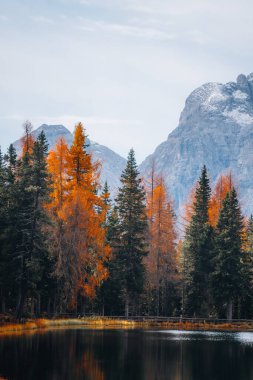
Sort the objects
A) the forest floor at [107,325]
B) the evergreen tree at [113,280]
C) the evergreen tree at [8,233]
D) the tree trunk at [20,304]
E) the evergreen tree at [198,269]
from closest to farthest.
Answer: the forest floor at [107,325] → the tree trunk at [20,304] → the evergreen tree at [8,233] → the evergreen tree at [113,280] → the evergreen tree at [198,269]

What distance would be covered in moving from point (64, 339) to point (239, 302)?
37.8m

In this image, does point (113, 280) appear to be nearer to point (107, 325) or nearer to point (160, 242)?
point (160, 242)

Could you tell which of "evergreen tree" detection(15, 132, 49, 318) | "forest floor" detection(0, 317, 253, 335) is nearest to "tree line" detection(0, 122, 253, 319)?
"evergreen tree" detection(15, 132, 49, 318)

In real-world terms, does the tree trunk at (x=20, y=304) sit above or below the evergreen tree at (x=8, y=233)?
below

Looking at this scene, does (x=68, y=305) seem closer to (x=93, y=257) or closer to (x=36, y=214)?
(x=93, y=257)

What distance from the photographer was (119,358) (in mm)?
34125

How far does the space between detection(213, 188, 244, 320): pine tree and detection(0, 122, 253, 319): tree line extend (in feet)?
0.39

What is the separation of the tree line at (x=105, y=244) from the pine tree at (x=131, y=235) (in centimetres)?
11

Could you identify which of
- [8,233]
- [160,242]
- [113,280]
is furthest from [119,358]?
[160,242]

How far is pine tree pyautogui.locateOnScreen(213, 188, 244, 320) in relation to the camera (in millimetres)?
69688

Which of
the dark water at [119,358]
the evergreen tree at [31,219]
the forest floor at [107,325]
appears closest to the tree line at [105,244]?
the evergreen tree at [31,219]

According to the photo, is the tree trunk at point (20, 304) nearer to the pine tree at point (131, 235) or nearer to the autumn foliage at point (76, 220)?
the autumn foliage at point (76, 220)

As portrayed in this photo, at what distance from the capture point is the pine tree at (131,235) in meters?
68.1

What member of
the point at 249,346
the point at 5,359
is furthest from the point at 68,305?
the point at 5,359
